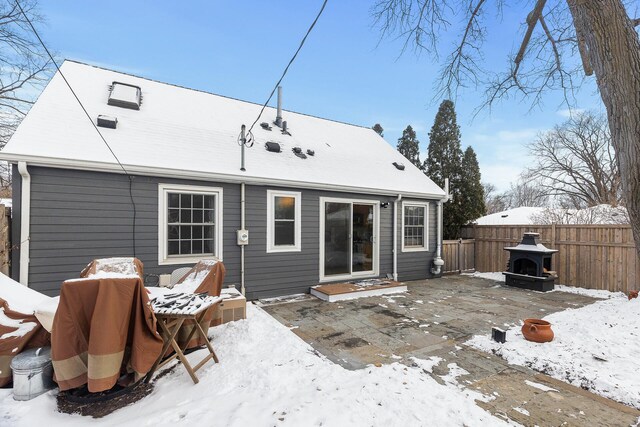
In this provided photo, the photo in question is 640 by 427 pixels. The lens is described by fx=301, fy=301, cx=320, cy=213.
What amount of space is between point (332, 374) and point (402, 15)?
15.7ft

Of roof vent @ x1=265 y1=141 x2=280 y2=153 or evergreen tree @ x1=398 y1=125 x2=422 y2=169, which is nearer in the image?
roof vent @ x1=265 y1=141 x2=280 y2=153

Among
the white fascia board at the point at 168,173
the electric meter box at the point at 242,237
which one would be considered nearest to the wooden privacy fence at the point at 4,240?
the white fascia board at the point at 168,173

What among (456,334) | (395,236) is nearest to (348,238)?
(395,236)

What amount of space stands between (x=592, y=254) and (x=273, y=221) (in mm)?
7579

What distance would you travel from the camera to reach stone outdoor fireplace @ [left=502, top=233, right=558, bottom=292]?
708cm

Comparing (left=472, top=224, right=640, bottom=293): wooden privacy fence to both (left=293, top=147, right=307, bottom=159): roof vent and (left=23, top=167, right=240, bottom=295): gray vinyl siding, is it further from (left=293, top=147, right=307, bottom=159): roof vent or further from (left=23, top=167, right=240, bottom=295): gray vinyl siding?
(left=23, top=167, right=240, bottom=295): gray vinyl siding

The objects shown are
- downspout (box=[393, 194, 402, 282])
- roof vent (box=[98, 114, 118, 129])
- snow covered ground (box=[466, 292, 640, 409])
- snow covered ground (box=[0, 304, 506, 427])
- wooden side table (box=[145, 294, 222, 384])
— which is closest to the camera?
snow covered ground (box=[0, 304, 506, 427])

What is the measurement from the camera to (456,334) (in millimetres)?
4199

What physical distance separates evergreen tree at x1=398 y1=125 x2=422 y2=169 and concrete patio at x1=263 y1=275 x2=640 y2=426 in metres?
8.64

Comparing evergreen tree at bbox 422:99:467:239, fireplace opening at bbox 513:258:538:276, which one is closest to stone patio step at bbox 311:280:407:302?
fireplace opening at bbox 513:258:538:276

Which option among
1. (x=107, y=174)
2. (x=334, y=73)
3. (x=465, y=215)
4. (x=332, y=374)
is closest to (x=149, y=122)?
(x=107, y=174)

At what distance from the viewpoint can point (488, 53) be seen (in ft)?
16.7

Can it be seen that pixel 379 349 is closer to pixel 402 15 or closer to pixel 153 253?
pixel 153 253

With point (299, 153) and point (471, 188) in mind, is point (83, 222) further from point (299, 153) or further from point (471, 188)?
point (471, 188)
